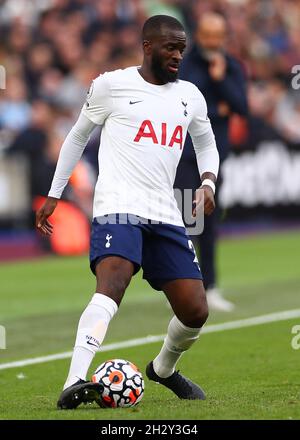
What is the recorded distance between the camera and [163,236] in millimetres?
6914

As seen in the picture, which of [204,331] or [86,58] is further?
[86,58]

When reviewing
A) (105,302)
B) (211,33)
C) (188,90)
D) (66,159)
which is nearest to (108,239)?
(105,302)

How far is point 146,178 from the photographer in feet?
22.6

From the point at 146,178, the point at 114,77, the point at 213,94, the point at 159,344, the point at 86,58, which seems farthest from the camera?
the point at 86,58

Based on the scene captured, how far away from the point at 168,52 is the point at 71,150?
0.80 m

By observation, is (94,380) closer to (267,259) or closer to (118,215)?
(118,215)

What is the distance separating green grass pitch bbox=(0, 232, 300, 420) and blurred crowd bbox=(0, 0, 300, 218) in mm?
1889

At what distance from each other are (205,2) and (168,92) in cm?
1657

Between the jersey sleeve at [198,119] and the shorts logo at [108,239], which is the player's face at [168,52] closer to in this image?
the jersey sleeve at [198,119]

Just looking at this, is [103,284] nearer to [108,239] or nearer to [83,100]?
[108,239]

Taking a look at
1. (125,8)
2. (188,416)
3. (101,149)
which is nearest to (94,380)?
A: (188,416)

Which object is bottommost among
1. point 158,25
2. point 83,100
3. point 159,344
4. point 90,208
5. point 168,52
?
point 90,208

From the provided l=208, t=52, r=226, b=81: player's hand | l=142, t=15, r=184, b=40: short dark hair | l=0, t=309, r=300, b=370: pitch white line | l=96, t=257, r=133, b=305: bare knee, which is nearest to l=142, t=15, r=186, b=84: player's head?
l=142, t=15, r=184, b=40: short dark hair

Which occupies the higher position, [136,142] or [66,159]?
[136,142]
